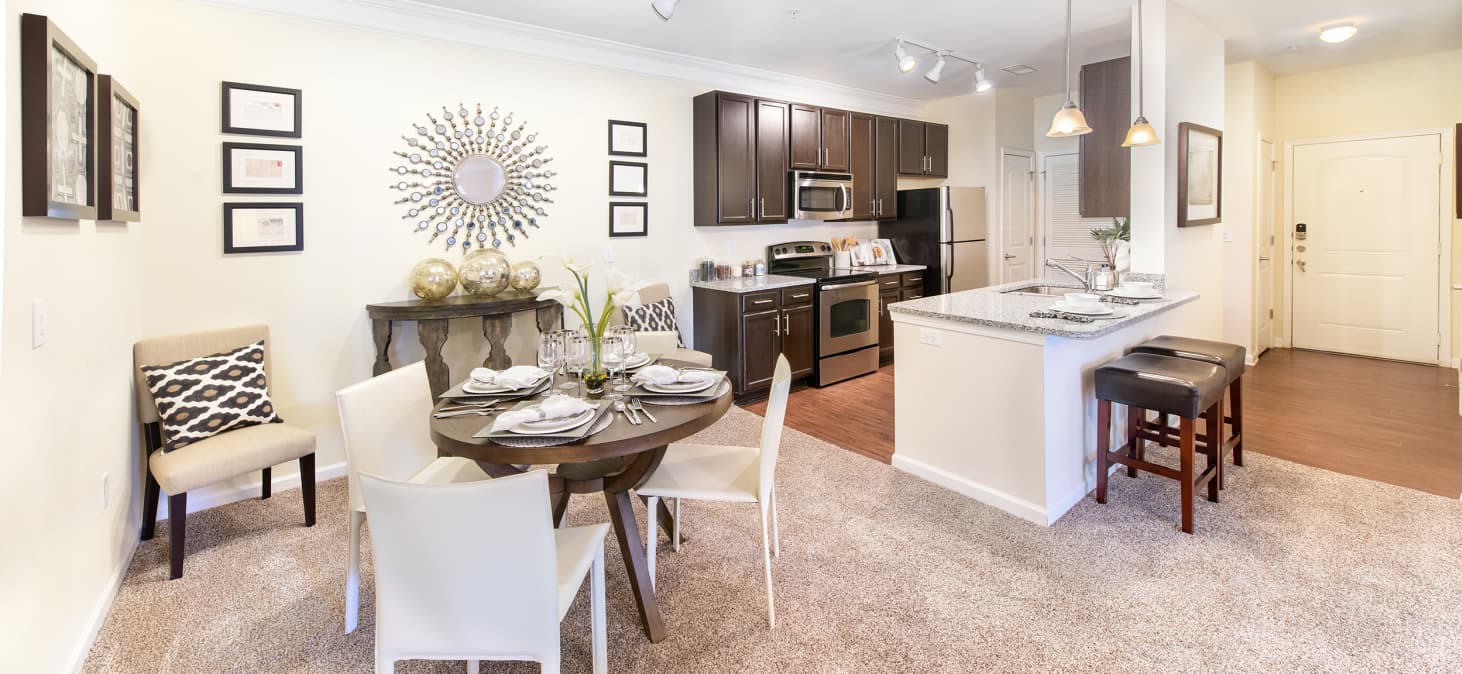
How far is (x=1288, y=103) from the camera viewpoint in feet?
19.3

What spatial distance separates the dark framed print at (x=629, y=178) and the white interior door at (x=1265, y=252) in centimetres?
491

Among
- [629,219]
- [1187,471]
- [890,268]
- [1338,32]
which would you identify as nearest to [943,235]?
[890,268]

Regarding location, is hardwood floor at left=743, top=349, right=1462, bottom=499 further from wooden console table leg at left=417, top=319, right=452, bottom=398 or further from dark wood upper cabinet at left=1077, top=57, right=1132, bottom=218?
wooden console table leg at left=417, top=319, right=452, bottom=398

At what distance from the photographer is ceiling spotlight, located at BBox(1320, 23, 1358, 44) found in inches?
170

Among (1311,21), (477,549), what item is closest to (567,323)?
(477,549)

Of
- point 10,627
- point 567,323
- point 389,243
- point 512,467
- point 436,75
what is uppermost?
point 436,75

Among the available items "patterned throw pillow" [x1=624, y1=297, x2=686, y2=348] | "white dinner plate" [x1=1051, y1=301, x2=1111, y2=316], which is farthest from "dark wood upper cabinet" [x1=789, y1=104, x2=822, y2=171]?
"white dinner plate" [x1=1051, y1=301, x2=1111, y2=316]

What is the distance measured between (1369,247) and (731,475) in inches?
249

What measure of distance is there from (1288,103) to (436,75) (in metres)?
6.76

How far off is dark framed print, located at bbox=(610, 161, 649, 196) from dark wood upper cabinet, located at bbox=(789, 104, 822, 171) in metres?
1.24

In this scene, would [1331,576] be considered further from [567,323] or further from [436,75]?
[436,75]

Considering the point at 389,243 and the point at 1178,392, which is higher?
the point at 389,243

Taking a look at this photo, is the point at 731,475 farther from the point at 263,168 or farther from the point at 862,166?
the point at 862,166

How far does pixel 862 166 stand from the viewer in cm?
585
